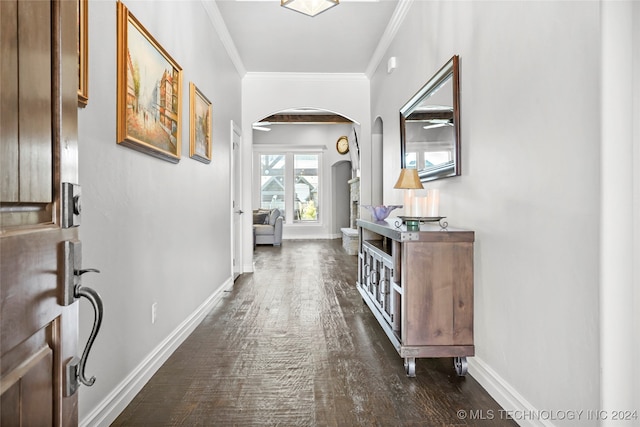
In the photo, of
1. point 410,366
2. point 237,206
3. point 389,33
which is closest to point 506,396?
point 410,366

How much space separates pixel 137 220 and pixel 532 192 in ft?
6.38

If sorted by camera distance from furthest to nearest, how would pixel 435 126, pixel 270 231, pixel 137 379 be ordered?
pixel 270 231 < pixel 435 126 < pixel 137 379

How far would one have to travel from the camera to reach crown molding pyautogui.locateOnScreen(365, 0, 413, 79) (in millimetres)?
3734

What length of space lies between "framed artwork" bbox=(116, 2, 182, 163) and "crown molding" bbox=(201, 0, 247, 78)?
1194 millimetres

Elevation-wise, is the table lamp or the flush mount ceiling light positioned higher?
the flush mount ceiling light

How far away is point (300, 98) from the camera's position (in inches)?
234

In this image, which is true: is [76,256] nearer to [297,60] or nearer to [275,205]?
[297,60]

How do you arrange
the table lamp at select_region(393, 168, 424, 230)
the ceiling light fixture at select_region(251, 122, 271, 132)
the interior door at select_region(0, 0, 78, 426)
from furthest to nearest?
the ceiling light fixture at select_region(251, 122, 271, 132) → the table lamp at select_region(393, 168, 424, 230) → the interior door at select_region(0, 0, 78, 426)

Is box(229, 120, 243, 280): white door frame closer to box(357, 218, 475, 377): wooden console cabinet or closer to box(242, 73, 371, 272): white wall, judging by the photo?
box(242, 73, 371, 272): white wall

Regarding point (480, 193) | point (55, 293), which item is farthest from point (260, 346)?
point (55, 293)

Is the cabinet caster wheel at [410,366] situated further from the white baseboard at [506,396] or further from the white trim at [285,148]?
the white trim at [285,148]

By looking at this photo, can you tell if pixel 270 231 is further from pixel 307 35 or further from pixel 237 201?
pixel 307 35

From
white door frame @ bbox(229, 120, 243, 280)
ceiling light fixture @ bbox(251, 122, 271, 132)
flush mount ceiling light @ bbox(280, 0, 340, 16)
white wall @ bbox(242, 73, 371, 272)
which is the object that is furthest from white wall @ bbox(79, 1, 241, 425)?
ceiling light fixture @ bbox(251, 122, 271, 132)

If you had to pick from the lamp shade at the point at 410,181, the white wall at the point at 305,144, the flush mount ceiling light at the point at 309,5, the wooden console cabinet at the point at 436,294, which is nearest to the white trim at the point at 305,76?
the flush mount ceiling light at the point at 309,5
